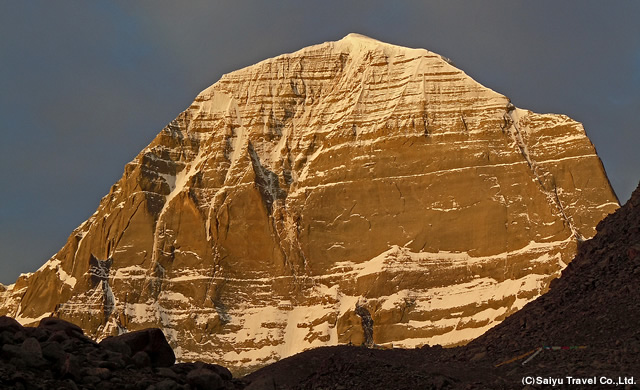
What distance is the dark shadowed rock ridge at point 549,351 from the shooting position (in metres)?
39.1

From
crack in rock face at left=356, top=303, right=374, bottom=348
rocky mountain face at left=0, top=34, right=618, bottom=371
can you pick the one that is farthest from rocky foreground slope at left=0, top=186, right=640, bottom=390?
rocky mountain face at left=0, top=34, right=618, bottom=371

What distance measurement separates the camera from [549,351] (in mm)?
41781

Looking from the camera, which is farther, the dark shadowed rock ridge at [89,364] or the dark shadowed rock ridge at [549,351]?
the dark shadowed rock ridge at [549,351]

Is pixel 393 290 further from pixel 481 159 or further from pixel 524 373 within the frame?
pixel 524 373

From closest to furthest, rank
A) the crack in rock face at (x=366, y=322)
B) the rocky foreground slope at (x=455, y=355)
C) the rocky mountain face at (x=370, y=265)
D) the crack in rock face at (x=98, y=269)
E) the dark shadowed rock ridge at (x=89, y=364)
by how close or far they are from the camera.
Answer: the dark shadowed rock ridge at (x=89, y=364) → the rocky foreground slope at (x=455, y=355) → the crack in rock face at (x=366, y=322) → the rocky mountain face at (x=370, y=265) → the crack in rock face at (x=98, y=269)

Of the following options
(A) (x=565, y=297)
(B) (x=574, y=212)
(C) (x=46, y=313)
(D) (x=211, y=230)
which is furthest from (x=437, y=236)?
(A) (x=565, y=297)

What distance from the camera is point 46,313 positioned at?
192 m

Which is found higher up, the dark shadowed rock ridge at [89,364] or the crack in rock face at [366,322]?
the crack in rock face at [366,322]

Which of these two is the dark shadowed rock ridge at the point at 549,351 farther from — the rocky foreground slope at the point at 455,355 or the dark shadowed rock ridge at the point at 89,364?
the dark shadowed rock ridge at the point at 89,364

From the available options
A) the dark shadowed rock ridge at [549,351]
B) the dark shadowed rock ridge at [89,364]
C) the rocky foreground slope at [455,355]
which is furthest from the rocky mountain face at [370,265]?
the dark shadowed rock ridge at [89,364]

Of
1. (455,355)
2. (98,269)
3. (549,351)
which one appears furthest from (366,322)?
(549,351)

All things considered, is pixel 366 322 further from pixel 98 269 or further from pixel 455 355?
pixel 455 355

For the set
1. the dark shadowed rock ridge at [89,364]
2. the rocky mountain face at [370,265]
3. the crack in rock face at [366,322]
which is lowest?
the dark shadowed rock ridge at [89,364]

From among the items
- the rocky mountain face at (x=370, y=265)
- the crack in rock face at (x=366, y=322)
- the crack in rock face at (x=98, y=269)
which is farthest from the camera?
the crack in rock face at (x=98, y=269)
